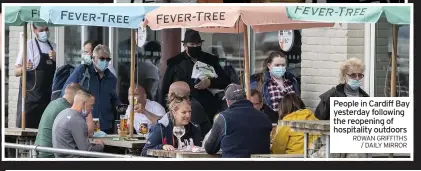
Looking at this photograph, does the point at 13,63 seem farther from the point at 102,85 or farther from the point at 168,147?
the point at 168,147

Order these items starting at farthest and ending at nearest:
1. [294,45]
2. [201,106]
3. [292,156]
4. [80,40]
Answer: [80,40] → [294,45] → [201,106] → [292,156]

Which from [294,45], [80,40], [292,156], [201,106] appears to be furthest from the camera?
[80,40]

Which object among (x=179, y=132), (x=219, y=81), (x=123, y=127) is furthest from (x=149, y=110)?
(x=179, y=132)

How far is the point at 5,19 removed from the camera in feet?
61.7

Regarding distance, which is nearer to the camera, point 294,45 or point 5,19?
point 5,19

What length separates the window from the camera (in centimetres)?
1861

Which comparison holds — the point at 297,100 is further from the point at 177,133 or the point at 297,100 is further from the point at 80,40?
the point at 80,40

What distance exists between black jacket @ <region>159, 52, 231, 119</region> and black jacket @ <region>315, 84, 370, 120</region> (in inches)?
58.7

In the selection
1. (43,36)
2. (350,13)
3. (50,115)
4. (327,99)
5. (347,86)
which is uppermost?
(350,13)

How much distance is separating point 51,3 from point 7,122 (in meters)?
3.14

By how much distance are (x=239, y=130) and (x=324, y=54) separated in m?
2.68

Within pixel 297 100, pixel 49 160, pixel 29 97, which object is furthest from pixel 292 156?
pixel 29 97

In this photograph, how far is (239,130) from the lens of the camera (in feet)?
57.9

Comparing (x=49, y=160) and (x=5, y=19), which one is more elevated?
(x=5, y=19)
